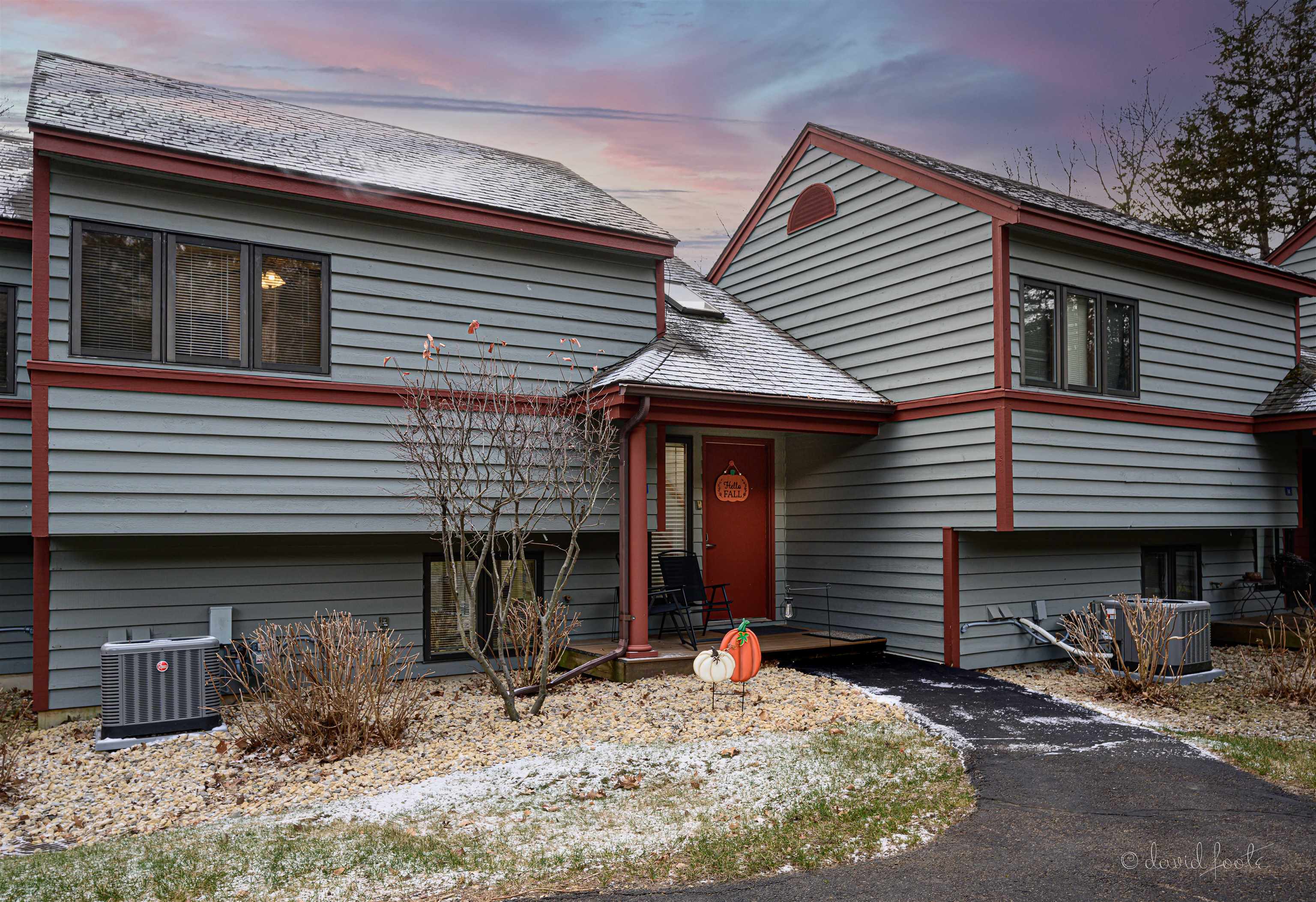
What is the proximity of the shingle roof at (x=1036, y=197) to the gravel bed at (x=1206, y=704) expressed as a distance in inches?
179

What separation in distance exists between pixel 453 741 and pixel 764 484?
5888mm

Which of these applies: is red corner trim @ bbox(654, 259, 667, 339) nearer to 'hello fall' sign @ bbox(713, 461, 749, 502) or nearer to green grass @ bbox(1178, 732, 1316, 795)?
'hello fall' sign @ bbox(713, 461, 749, 502)

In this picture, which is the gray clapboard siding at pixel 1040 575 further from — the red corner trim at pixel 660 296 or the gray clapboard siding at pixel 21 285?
the gray clapboard siding at pixel 21 285

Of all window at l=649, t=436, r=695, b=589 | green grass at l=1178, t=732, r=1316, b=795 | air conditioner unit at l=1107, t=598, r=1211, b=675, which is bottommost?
green grass at l=1178, t=732, r=1316, b=795

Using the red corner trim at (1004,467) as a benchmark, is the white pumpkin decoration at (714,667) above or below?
below

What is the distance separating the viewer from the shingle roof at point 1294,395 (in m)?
10.7

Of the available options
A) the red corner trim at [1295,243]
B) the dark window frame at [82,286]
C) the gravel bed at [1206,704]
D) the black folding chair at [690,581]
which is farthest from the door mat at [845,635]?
the red corner trim at [1295,243]

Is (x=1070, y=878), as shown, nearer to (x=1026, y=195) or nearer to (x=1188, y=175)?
(x=1026, y=195)

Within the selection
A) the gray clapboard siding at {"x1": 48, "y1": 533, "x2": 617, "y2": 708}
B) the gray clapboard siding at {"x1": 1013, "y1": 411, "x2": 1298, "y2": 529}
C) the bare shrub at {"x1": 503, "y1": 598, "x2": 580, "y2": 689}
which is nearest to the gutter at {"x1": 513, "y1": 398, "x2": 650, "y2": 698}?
the bare shrub at {"x1": 503, "y1": 598, "x2": 580, "y2": 689}

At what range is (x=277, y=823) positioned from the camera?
4547 mm

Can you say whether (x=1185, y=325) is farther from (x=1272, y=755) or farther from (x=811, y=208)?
(x=1272, y=755)

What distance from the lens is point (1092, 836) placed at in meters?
4.22

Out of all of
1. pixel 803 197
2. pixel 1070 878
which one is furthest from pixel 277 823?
pixel 803 197

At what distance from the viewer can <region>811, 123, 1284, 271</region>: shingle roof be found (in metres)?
9.09
